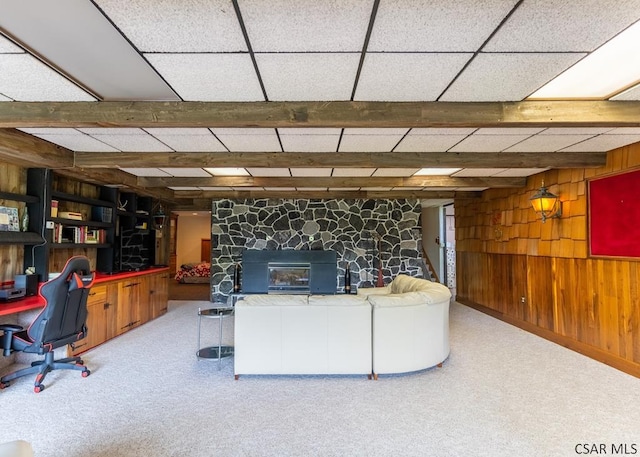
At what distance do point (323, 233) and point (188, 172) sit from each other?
11.0 ft

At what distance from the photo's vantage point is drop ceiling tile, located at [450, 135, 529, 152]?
371 centimetres

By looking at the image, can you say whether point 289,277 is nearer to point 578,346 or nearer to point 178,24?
point 578,346

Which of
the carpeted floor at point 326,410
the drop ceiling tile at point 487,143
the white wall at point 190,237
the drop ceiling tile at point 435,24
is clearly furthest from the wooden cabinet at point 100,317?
the white wall at point 190,237

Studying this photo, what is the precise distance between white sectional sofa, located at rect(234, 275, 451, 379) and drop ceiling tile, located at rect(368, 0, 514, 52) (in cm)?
231

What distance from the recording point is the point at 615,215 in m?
4.00

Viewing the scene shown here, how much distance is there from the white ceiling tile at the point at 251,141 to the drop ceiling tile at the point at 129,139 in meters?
0.76

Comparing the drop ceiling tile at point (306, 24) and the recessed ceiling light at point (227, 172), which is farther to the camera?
the recessed ceiling light at point (227, 172)

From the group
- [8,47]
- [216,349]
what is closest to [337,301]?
[216,349]

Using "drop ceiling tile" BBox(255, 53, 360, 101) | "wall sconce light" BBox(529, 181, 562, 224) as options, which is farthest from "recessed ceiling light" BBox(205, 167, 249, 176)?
"wall sconce light" BBox(529, 181, 562, 224)

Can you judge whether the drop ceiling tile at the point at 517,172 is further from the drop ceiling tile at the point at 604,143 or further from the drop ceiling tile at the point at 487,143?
the drop ceiling tile at the point at 487,143

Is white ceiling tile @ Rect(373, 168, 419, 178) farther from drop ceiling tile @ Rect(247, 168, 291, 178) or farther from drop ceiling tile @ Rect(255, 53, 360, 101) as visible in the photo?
drop ceiling tile @ Rect(255, 53, 360, 101)

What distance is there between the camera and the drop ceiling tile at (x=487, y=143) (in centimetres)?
371

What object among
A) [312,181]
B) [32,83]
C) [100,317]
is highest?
[32,83]

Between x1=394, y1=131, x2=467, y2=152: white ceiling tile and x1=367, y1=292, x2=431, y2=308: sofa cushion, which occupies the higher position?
x1=394, y1=131, x2=467, y2=152: white ceiling tile
